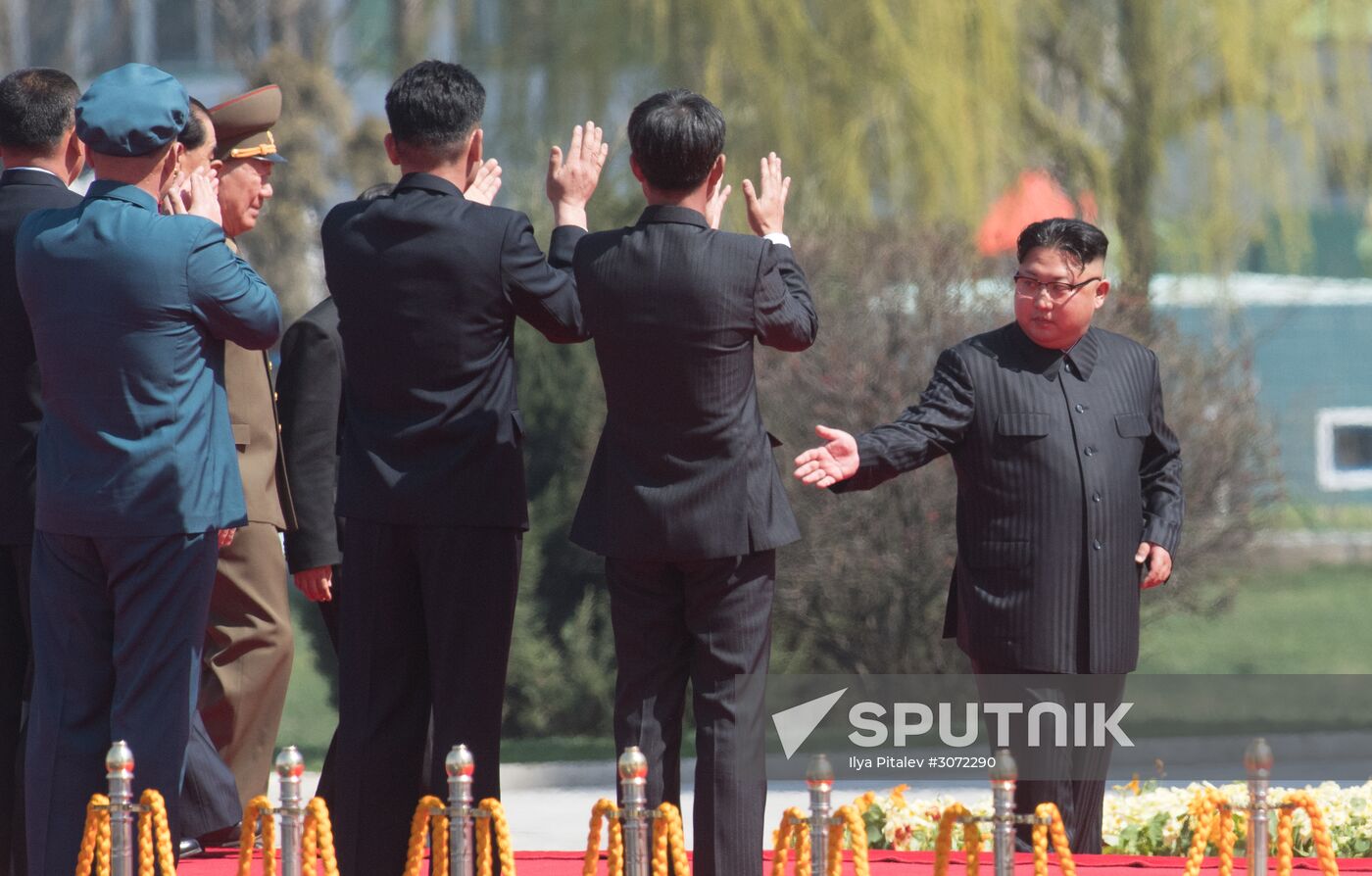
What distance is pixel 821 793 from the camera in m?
3.99

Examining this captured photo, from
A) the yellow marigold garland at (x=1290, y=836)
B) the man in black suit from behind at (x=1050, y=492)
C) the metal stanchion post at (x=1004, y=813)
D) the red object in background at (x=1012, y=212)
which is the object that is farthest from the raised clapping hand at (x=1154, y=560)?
the red object in background at (x=1012, y=212)

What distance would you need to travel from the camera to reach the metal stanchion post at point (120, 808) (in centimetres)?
420

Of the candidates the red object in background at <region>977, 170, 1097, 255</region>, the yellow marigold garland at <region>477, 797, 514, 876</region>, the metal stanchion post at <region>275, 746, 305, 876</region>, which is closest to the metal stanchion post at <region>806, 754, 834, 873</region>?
the yellow marigold garland at <region>477, 797, 514, 876</region>

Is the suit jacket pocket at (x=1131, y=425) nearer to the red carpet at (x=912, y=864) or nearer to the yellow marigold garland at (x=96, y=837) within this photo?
the red carpet at (x=912, y=864)

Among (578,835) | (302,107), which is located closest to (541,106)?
(302,107)

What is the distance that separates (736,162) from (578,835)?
23.6 feet

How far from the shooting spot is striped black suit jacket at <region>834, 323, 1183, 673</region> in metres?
5.32

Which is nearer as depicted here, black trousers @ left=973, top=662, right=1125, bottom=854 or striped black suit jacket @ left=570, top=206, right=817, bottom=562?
striped black suit jacket @ left=570, top=206, right=817, bottom=562

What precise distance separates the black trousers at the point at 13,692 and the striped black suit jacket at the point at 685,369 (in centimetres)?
150

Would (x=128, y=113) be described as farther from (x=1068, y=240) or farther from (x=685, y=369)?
(x=1068, y=240)

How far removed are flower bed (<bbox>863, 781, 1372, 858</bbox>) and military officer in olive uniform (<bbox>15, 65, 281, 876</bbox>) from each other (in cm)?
243

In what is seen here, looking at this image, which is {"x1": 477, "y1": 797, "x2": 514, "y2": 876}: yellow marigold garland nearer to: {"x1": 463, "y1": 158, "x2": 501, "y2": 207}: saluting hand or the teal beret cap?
{"x1": 463, "y1": 158, "x2": 501, "y2": 207}: saluting hand

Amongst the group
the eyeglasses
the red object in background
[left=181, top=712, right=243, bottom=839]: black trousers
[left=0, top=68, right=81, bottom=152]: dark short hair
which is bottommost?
[left=181, top=712, right=243, bottom=839]: black trousers

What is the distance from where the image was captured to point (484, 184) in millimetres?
4930
